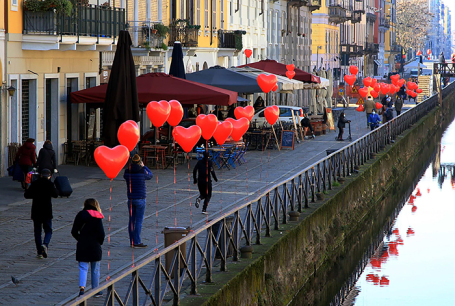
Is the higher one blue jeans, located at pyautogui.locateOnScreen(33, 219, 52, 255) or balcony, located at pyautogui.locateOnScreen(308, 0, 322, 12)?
balcony, located at pyautogui.locateOnScreen(308, 0, 322, 12)

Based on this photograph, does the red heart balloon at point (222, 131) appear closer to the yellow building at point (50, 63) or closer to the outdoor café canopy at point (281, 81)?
the yellow building at point (50, 63)

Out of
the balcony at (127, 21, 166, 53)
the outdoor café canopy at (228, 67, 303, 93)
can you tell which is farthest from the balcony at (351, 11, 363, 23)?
the balcony at (127, 21, 166, 53)

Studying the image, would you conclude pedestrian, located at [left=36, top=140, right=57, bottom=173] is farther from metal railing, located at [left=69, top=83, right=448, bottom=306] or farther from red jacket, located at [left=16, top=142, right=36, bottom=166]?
metal railing, located at [left=69, top=83, right=448, bottom=306]

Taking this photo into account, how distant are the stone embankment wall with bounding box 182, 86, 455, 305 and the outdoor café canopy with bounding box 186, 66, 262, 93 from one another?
4.77m

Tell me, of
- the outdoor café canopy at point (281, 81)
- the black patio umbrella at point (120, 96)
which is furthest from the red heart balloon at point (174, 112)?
the outdoor café canopy at point (281, 81)

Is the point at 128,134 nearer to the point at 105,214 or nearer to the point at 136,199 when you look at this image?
the point at 136,199

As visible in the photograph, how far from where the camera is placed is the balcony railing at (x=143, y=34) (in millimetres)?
28703

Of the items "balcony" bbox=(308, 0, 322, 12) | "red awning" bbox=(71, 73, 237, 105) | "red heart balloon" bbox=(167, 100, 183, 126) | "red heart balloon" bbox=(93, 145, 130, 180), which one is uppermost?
"balcony" bbox=(308, 0, 322, 12)

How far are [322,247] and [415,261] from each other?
4.31m

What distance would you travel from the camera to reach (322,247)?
1573cm

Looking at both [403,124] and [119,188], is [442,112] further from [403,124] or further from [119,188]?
[119,188]

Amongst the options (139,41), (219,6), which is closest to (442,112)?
(219,6)

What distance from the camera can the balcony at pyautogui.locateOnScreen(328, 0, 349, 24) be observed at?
6862 centimetres

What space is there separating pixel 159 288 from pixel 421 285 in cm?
993
